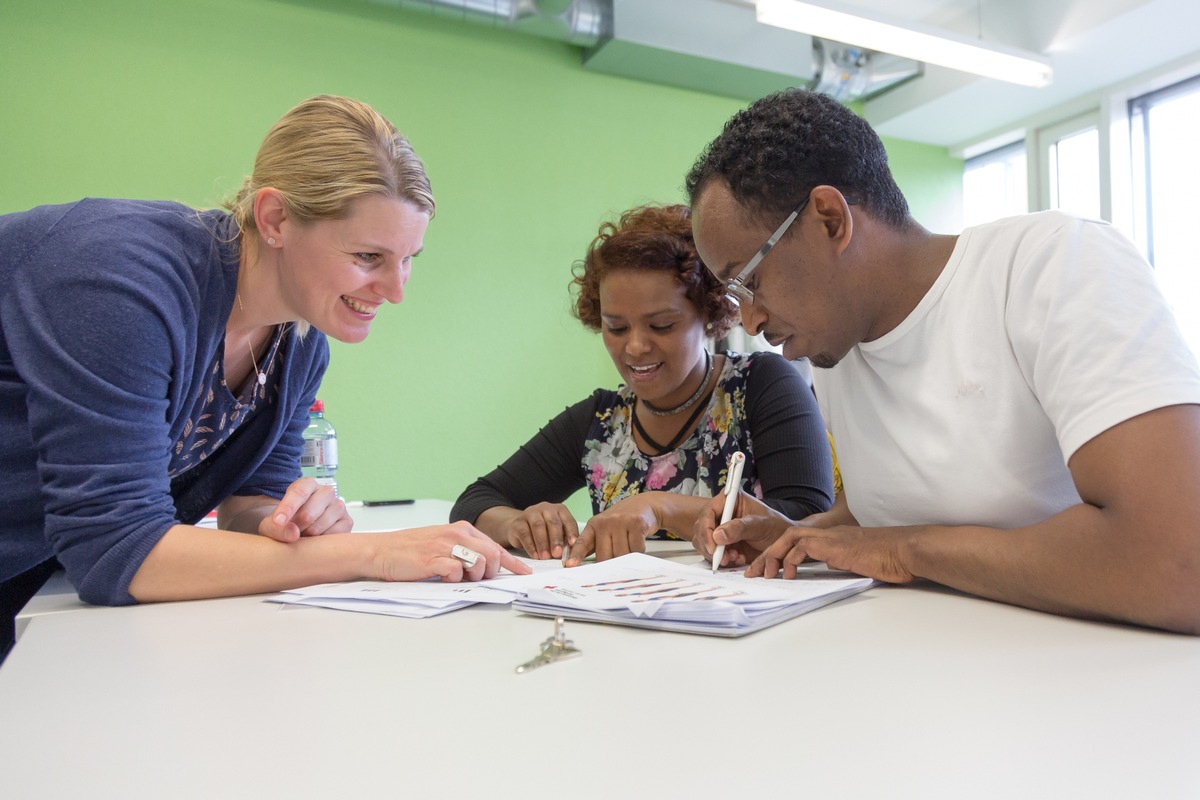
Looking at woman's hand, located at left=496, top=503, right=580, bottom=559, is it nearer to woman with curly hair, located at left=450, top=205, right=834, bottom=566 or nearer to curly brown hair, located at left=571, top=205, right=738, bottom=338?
woman with curly hair, located at left=450, top=205, right=834, bottom=566

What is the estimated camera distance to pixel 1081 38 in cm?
401

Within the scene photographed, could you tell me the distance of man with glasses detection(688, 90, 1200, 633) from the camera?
847 mm

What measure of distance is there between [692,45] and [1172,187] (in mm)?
2429

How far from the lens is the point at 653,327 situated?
192 cm

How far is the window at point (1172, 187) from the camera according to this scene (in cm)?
421

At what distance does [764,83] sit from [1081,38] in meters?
1.49

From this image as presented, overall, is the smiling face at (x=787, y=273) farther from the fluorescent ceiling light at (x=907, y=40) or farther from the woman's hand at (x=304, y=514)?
the fluorescent ceiling light at (x=907, y=40)

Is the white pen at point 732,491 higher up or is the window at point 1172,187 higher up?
the window at point 1172,187

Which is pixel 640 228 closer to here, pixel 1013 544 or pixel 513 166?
pixel 1013 544

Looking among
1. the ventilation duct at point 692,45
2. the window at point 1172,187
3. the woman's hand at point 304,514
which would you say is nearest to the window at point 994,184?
the window at point 1172,187

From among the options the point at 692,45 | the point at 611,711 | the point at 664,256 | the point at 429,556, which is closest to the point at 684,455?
the point at 664,256

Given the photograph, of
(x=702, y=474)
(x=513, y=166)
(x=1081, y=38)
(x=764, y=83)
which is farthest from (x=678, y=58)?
(x=702, y=474)

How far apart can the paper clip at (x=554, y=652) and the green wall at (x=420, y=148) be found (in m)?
2.99

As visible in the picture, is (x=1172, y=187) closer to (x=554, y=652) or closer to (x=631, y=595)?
(x=631, y=595)
